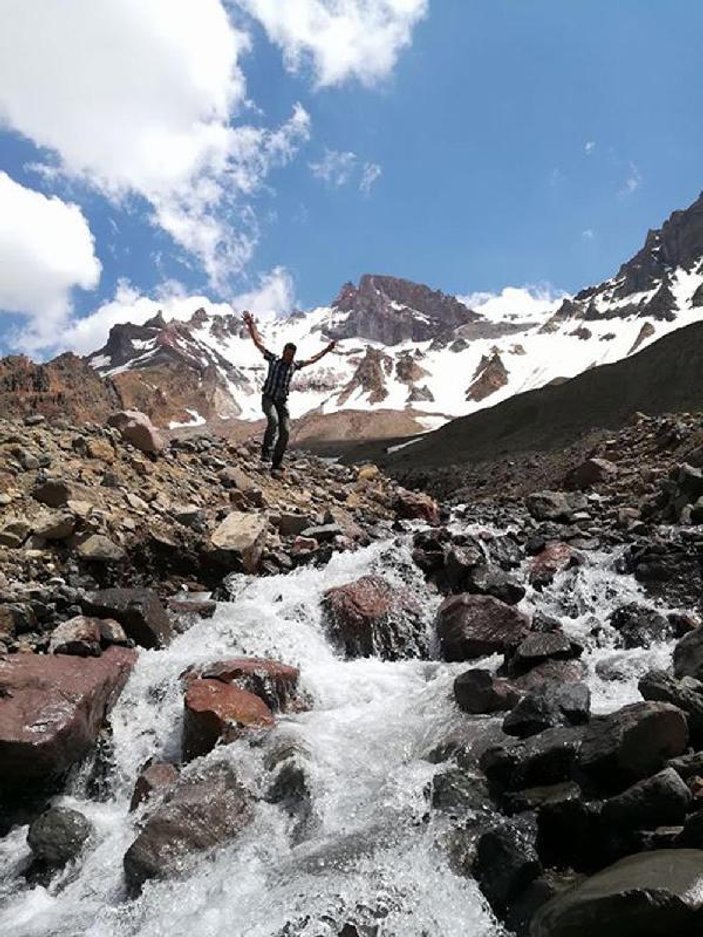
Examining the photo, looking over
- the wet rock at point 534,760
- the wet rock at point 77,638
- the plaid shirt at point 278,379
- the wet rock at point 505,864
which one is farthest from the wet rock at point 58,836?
the plaid shirt at point 278,379

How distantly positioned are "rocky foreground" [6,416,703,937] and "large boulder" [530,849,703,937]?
0.04 ft

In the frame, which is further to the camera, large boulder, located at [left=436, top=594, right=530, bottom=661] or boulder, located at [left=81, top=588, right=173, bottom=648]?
large boulder, located at [left=436, top=594, right=530, bottom=661]

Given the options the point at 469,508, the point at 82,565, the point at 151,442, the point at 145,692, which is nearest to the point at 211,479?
the point at 151,442

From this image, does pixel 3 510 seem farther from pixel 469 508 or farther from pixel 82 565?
pixel 469 508

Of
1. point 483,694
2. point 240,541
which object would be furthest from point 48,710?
point 240,541

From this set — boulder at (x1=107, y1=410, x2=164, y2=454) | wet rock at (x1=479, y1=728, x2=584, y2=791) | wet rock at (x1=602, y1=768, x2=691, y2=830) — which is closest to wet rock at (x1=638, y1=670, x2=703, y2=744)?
wet rock at (x1=479, y1=728, x2=584, y2=791)

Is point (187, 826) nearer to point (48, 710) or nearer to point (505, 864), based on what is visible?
point (48, 710)

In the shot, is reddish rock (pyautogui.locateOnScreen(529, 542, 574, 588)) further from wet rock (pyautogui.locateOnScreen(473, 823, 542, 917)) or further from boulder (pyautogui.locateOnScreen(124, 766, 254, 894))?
wet rock (pyautogui.locateOnScreen(473, 823, 542, 917))

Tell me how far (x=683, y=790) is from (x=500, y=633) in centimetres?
581

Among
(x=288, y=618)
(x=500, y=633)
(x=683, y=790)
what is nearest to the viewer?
(x=683, y=790)

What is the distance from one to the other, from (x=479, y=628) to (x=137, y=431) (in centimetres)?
940

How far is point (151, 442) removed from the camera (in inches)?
664

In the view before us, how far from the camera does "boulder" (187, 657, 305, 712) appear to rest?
9500 mm

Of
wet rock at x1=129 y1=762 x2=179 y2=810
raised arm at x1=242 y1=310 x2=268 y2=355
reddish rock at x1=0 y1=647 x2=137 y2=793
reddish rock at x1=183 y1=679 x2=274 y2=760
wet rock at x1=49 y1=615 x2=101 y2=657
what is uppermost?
raised arm at x1=242 y1=310 x2=268 y2=355
